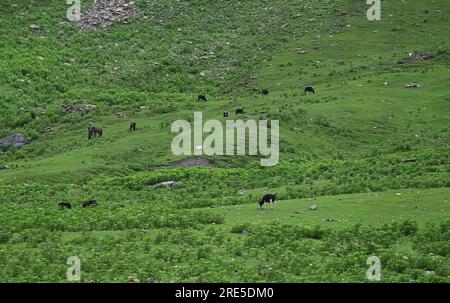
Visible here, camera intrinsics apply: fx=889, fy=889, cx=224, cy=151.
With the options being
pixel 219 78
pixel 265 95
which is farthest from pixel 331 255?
pixel 219 78

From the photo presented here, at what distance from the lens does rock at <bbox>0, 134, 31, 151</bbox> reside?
57625 mm

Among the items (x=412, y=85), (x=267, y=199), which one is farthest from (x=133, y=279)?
(x=412, y=85)

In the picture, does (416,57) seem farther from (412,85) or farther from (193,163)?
(193,163)

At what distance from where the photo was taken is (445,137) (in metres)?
53.8

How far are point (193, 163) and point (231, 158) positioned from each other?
87.8 inches

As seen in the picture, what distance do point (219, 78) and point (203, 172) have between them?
97.5 ft

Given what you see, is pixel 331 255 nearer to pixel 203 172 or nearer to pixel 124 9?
pixel 203 172

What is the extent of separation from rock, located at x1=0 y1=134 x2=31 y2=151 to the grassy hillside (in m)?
0.78
